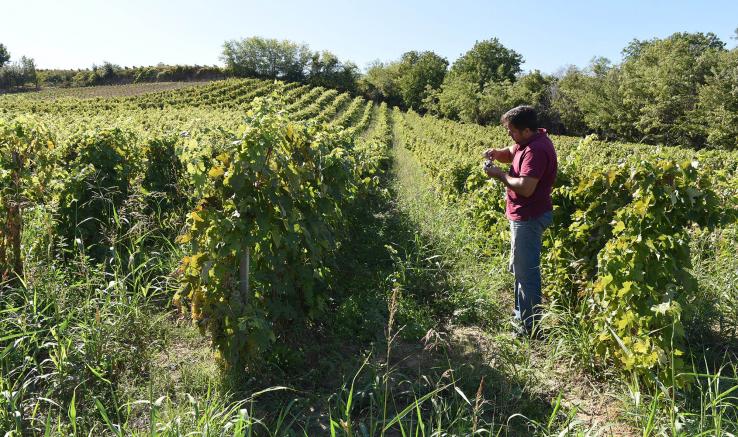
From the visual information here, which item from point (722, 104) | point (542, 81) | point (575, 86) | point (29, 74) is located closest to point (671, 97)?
point (722, 104)

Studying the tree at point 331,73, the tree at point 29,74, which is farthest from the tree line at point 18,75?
the tree at point 331,73

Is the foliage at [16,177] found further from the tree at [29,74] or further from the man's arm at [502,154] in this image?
the tree at [29,74]

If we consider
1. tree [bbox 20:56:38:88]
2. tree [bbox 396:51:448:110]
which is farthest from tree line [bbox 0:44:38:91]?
tree [bbox 396:51:448:110]

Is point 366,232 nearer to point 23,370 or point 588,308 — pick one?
point 588,308

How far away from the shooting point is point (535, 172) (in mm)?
3604

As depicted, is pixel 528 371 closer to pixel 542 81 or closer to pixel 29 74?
pixel 542 81

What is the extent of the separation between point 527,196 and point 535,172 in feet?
0.66

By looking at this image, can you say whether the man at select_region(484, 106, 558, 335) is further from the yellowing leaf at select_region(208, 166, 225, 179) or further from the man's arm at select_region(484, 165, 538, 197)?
the yellowing leaf at select_region(208, 166, 225, 179)

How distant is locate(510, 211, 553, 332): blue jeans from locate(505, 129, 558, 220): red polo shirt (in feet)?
0.24

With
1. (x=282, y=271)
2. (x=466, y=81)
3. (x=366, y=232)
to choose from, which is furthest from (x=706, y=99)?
(x=282, y=271)

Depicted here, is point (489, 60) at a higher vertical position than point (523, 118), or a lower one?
higher

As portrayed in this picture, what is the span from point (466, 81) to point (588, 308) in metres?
57.9

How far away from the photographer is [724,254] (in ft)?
15.8

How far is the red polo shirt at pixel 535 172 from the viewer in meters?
3.62
